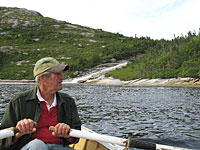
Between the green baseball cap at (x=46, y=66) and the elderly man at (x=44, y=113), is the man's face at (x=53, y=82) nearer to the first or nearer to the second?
the elderly man at (x=44, y=113)

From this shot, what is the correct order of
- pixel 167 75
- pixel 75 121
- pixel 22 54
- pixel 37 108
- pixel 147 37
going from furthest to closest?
pixel 147 37, pixel 22 54, pixel 167 75, pixel 75 121, pixel 37 108

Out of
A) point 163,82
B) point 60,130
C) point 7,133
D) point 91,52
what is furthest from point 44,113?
point 91,52

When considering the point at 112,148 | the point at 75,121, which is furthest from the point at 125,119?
the point at 75,121

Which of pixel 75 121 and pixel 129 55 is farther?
pixel 129 55

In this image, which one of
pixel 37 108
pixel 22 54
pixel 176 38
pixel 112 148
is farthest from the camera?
pixel 22 54

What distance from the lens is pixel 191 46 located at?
81.4m

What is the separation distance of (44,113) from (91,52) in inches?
5134

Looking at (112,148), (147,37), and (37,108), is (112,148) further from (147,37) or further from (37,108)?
(147,37)

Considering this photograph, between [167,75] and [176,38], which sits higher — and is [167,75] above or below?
below

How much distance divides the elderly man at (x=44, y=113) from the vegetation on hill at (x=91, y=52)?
60.2 meters

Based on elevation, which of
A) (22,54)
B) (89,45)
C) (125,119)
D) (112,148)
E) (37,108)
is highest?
(89,45)

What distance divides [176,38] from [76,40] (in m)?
93.4

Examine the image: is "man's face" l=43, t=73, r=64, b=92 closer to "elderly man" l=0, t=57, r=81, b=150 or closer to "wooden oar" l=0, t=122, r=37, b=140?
"elderly man" l=0, t=57, r=81, b=150

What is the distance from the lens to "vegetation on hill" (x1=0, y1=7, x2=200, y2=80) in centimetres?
Answer: 7625
